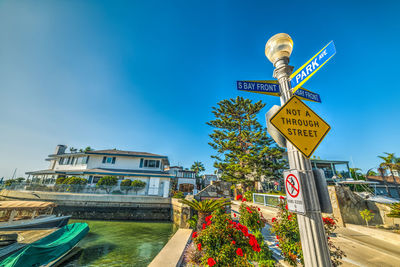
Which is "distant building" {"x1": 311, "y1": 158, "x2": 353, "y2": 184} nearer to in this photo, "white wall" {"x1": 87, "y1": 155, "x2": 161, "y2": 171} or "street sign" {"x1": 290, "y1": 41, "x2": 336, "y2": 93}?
"white wall" {"x1": 87, "y1": 155, "x2": 161, "y2": 171}

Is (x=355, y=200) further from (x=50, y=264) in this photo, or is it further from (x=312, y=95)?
(x=50, y=264)

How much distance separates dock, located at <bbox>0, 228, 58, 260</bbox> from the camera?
6.63 meters

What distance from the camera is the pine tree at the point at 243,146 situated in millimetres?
19922

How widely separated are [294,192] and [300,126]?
2.85ft

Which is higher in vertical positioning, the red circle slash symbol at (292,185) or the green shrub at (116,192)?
the red circle slash symbol at (292,185)

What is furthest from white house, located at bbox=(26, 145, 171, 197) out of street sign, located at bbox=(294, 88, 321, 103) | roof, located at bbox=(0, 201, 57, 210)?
street sign, located at bbox=(294, 88, 321, 103)

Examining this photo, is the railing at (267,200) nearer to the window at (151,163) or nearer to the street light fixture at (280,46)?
the street light fixture at (280,46)

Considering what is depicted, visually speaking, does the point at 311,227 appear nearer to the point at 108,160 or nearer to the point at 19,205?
the point at 19,205

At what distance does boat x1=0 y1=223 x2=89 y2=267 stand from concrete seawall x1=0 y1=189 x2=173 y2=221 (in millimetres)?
8584

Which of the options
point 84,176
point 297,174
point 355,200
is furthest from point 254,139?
point 84,176

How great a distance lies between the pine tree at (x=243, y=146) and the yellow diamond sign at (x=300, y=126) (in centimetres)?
1808

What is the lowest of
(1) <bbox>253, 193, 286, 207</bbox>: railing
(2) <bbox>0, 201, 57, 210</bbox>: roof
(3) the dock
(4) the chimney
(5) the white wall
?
(3) the dock

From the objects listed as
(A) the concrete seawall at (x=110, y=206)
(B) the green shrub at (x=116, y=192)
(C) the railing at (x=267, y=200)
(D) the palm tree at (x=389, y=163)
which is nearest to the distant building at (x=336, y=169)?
(D) the palm tree at (x=389, y=163)

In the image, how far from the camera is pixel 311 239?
1848 millimetres
